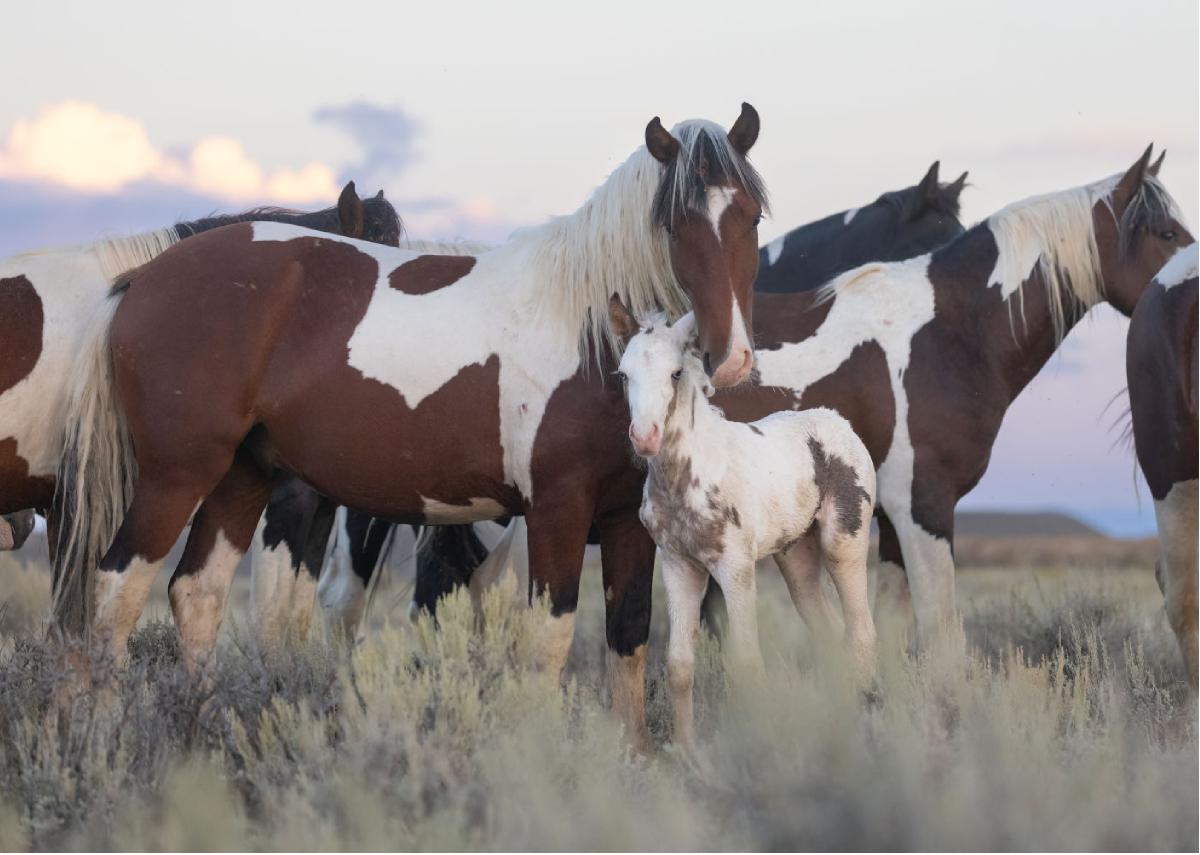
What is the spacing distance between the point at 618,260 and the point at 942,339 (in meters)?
2.10

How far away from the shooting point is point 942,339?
727cm

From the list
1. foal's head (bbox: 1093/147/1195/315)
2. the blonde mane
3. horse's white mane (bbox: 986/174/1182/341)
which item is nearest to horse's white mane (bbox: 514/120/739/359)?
the blonde mane

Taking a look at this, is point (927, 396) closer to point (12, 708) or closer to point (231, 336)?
point (231, 336)

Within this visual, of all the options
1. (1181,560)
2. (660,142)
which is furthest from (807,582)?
(660,142)

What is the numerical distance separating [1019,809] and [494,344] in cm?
284

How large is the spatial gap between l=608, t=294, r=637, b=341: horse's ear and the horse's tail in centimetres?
230

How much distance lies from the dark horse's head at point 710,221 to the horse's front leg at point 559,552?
79 cm

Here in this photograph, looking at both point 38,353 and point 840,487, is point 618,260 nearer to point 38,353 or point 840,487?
point 840,487

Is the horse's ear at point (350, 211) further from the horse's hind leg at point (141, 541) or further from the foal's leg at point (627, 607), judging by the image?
the foal's leg at point (627, 607)

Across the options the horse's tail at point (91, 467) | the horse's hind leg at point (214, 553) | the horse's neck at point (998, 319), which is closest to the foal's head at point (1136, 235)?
the horse's neck at point (998, 319)

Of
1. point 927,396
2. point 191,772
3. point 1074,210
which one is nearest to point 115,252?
point 191,772

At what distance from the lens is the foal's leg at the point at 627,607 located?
6.04m

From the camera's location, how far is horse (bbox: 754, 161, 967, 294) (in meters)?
9.21

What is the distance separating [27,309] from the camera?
21.9 feet
